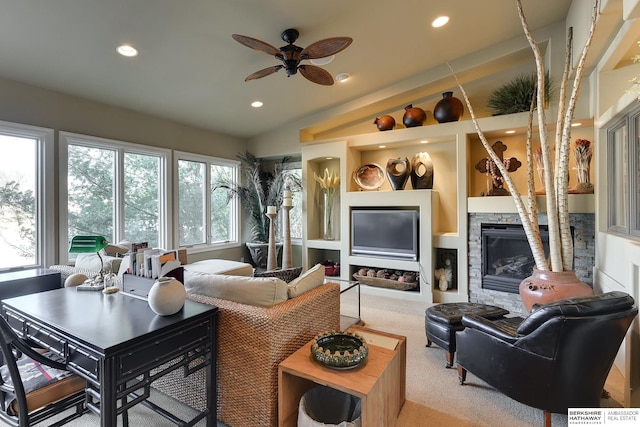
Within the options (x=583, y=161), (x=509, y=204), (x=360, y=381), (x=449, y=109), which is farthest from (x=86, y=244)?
(x=583, y=161)

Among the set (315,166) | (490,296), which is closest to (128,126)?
(315,166)

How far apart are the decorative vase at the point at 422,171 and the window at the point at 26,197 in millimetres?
4890

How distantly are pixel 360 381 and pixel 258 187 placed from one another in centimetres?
495

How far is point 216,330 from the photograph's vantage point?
1814 mm

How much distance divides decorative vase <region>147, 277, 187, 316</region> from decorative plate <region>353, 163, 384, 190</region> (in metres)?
3.91

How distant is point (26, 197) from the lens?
3439mm

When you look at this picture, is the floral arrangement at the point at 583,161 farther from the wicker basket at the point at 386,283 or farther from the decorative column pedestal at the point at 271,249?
the decorative column pedestal at the point at 271,249

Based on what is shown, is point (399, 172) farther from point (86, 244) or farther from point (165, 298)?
point (86, 244)

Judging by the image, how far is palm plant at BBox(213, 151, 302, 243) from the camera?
5.94 m

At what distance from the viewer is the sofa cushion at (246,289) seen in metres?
1.86

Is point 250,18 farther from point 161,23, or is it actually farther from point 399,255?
point 399,255

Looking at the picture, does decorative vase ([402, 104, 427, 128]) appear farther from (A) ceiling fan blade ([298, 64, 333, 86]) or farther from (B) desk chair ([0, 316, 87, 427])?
(B) desk chair ([0, 316, 87, 427])

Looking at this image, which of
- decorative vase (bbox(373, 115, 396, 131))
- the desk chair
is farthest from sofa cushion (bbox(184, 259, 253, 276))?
decorative vase (bbox(373, 115, 396, 131))

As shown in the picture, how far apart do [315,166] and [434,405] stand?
447cm
